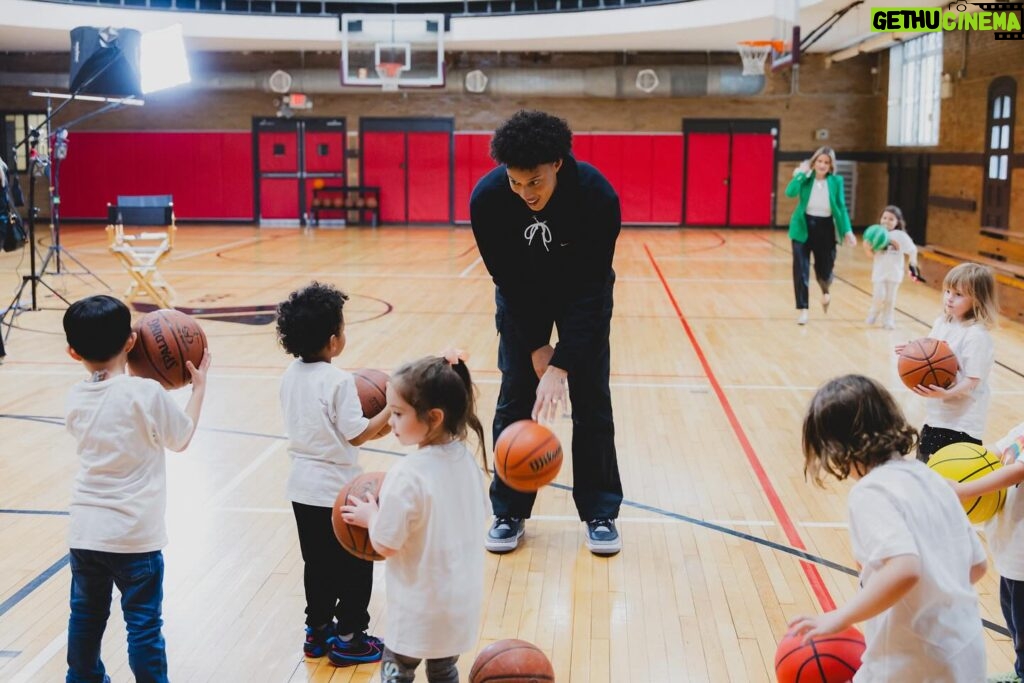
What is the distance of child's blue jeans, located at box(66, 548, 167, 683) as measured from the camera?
272 centimetres

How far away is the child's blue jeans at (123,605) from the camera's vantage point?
2723mm

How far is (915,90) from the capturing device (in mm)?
19438

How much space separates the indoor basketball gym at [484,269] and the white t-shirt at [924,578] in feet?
3.62

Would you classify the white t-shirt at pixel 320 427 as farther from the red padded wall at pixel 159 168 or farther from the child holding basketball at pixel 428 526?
the red padded wall at pixel 159 168

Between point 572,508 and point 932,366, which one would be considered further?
point 572,508

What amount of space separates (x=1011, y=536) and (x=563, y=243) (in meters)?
1.73

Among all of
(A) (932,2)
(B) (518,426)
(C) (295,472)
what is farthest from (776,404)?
(A) (932,2)

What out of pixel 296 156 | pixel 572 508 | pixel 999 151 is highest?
pixel 999 151

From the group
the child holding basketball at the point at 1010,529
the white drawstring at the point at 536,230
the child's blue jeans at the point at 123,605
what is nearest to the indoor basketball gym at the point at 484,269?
the child's blue jeans at the point at 123,605

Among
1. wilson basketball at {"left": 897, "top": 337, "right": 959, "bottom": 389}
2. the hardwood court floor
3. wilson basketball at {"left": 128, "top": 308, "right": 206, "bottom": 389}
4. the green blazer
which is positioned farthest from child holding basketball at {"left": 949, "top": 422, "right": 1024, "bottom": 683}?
the green blazer

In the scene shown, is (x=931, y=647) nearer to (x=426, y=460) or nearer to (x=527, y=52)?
(x=426, y=460)

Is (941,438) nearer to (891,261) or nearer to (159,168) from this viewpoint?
(891,261)

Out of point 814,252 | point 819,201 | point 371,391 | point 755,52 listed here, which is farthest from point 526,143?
point 755,52

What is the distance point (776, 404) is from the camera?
686cm
